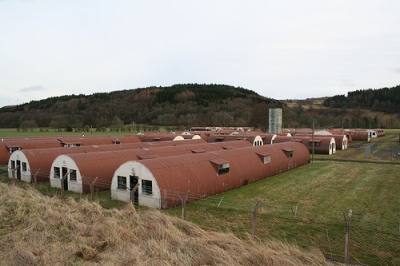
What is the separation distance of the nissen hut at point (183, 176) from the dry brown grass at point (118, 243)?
5.83 m

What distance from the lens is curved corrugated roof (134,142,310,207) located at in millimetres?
23297

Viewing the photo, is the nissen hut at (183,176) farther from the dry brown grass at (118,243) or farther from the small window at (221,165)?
the dry brown grass at (118,243)

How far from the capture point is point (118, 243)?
12383 mm

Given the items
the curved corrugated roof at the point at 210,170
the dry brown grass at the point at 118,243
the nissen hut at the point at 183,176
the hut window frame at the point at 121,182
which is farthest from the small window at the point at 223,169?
the dry brown grass at the point at 118,243

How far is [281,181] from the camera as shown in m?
32.4

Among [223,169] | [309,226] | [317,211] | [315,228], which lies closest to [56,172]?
[223,169]

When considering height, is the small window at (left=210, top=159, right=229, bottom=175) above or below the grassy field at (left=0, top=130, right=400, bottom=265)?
above

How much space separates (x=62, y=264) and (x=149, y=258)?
8.61 ft

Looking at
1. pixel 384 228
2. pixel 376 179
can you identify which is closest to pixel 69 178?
pixel 384 228

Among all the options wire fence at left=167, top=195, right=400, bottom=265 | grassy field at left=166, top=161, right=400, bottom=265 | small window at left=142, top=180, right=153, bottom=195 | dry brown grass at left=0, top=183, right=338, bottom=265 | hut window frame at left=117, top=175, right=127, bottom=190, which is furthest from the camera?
hut window frame at left=117, top=175, right=127, bottom=190

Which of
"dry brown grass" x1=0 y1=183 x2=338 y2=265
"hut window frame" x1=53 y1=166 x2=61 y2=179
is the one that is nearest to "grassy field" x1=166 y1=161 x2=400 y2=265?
"dry brown grass" x1=0 y1=183 x2=338 y2=265

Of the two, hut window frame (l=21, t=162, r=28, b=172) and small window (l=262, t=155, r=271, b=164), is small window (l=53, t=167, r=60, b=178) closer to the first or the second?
hut window frame (l=21, t=162, r=28, b=172)

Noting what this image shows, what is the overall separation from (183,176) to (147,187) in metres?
2.70

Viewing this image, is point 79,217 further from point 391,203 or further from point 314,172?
point 314,172
